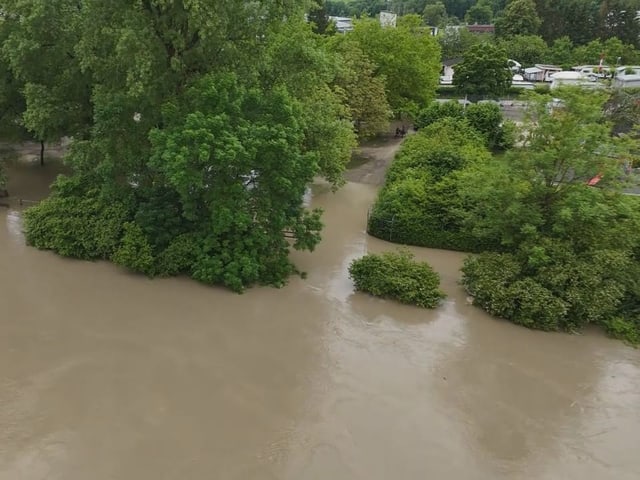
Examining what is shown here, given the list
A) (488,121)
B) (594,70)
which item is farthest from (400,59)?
(594,70)

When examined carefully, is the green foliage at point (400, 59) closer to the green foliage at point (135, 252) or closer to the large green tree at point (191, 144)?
the large green tree at point (191, 144)

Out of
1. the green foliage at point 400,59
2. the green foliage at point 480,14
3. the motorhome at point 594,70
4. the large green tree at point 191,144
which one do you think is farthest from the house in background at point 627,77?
the green foliage at point 480,14

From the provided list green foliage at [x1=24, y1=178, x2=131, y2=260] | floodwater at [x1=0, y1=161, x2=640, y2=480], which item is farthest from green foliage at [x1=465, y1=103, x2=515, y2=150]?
green foliage at [x1=24, y1=178, x2=131, y2=260]

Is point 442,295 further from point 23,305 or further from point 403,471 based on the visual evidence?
point 23,305

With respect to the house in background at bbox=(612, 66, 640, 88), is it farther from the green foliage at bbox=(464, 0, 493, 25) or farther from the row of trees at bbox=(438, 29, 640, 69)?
the green foliage at bbox=(464, 0, 493, 25)

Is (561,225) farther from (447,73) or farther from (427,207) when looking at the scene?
(447,73)
